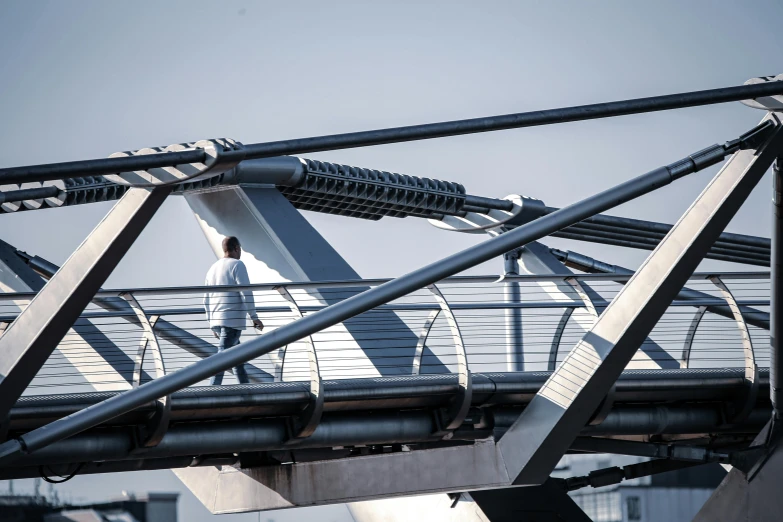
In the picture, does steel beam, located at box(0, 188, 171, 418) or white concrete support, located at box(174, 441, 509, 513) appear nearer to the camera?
steel beam, located at box(0, 188, 171, 418)

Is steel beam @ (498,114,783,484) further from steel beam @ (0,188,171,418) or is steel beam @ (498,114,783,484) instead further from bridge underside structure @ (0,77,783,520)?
steel beam @ (0,188,171,418)

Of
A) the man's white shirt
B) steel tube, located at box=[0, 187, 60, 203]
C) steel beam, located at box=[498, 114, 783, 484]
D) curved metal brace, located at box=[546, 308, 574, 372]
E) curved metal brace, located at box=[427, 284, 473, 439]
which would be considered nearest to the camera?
steel beam, located at box=[498, 114, 783, 484]

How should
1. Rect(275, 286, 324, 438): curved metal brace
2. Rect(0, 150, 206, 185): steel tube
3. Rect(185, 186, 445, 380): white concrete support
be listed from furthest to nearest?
Rect(185, 186, 445, 380): white concrete support, Rect(275, 286, 324, 438): curved metal brace, Rect(0, 150, 206, 185): steel tube

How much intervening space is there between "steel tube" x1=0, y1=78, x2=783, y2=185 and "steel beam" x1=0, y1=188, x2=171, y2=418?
1.12 feet

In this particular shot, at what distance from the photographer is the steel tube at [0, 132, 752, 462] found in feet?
24.9

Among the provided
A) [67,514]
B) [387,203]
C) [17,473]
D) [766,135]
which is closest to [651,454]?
[766,135]

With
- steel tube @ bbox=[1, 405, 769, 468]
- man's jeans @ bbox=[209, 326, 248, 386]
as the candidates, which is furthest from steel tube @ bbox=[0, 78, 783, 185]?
man's jeans @ bbox=[209, 326, 248, 386]

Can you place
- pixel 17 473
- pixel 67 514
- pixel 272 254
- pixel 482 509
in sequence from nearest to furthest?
1. pixel 17 473
2. pixel 482 509
3. pixel 272 254
4. pixel 67 514

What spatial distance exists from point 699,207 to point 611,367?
154 centimetres

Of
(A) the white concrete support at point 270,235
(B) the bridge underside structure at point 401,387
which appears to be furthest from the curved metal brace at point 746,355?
(A) the white concrete support at point 270,235

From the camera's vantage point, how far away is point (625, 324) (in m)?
9.54

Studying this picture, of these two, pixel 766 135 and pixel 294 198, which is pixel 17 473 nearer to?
pixel 766 135

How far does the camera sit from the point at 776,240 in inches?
404

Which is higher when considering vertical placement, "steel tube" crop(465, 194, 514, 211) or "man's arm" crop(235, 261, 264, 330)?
"steel tube" crop(465, 194, 514, 211)
